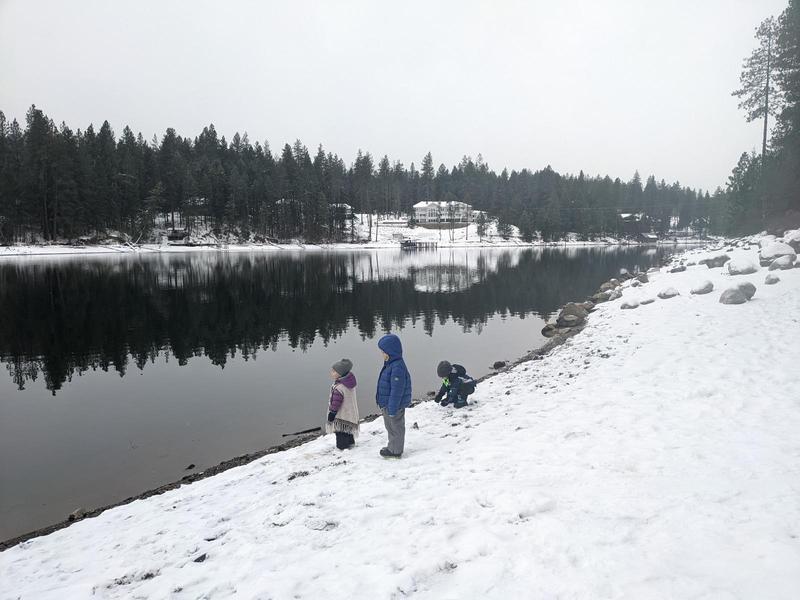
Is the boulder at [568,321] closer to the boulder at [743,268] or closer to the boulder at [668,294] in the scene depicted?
A: the boulder at [668,294]

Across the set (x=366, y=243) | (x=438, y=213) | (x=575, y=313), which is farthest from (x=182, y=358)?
(x=438, y=213)

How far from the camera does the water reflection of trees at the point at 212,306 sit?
21.9 m

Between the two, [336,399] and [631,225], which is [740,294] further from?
[631,225]

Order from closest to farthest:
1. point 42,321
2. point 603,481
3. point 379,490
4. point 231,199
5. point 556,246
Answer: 1. point 603,481
2. point 379,490
3. point 42,321
4. point 231,199
5. point 556,246

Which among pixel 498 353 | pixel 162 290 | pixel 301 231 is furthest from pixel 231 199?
pixel 498 353

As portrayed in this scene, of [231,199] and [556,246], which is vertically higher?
[231,199]

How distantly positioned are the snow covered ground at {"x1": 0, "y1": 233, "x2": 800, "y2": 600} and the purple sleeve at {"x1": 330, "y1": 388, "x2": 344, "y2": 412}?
1009 millimetres

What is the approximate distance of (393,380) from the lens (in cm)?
869

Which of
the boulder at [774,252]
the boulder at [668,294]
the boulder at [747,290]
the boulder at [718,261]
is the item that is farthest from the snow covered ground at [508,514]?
the boulder at [718,261]

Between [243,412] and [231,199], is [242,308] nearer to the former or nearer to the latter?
[243,412]

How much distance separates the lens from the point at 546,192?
506 ft

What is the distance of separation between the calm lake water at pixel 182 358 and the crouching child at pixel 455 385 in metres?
4.03

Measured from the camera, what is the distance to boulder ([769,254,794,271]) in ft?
68.4

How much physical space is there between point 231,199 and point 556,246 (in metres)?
90.8
